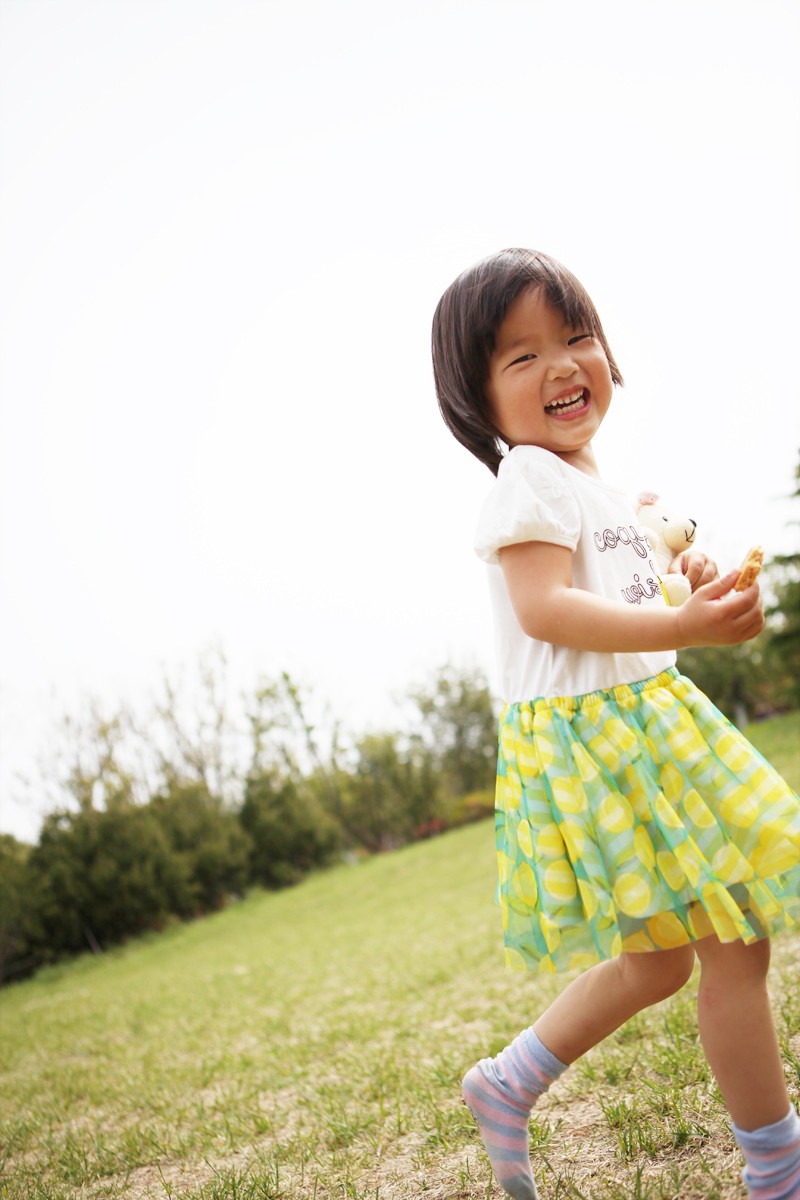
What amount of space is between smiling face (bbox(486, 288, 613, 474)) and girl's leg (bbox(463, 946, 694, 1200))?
0.92 metres

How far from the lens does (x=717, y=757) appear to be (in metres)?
1.49

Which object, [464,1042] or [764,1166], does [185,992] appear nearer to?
[464,1042]

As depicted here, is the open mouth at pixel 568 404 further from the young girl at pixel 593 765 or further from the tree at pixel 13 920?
the tree at pixel 13 920

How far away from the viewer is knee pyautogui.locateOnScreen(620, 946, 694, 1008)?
154 cm

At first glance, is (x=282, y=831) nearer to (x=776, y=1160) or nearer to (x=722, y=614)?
(x=776, y=1160)

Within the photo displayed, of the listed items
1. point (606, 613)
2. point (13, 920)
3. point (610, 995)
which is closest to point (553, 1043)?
point (610, 995)

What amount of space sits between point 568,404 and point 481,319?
221 millimetres

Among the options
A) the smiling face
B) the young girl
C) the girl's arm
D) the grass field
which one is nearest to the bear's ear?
the young girl

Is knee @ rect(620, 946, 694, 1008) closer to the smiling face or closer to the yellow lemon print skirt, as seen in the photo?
the yellow lemon print skirt

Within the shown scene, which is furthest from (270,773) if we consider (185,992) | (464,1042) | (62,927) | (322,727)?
(464,1042)

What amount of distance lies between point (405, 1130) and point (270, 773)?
20.8 m

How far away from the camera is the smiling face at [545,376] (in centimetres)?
166

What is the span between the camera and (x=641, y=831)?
1456 millimetres

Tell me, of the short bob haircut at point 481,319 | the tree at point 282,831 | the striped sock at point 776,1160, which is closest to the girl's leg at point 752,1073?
the striped sock at point 776,1160
